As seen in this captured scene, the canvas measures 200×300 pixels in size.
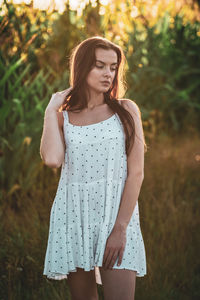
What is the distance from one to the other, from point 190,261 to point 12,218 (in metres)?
1.43

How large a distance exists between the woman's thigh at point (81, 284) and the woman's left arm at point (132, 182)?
297mm

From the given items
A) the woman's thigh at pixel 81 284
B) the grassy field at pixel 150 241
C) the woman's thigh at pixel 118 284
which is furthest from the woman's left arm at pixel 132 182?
the grassy field at pixel 150 241

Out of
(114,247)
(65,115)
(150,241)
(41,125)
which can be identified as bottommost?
(150,241)

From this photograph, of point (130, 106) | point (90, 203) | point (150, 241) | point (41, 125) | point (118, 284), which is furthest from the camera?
point (41, 125)

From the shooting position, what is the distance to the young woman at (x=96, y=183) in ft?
5.63

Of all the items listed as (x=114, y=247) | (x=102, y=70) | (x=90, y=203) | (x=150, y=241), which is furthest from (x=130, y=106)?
(x=150, y=241)

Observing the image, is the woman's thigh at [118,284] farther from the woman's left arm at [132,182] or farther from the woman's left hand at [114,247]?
the woman's left arm at [132,182]

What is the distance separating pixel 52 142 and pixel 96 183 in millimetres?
284

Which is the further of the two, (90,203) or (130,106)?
(130,106)

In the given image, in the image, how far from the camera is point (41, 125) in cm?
361

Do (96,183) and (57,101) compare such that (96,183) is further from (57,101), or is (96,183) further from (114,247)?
(57,101)

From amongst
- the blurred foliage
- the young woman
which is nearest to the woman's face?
the young woman

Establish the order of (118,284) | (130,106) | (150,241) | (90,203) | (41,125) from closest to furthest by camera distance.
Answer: (118,284) → (90,203) → (130,106) → (150,241) → (41,125)

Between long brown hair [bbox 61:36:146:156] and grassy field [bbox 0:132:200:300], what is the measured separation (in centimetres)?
78
